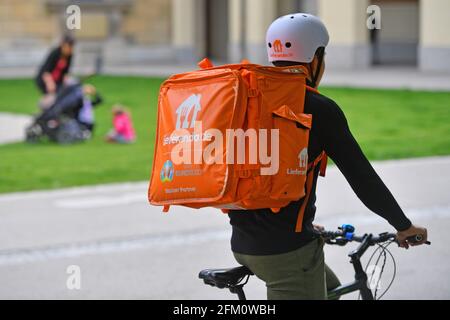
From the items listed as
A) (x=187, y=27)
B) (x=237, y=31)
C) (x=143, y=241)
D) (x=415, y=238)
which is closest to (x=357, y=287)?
(x=415, y=238)

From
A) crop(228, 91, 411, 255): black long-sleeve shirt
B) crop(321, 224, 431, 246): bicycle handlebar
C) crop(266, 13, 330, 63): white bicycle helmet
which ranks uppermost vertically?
crop(266, 13, 330, 63): white bicycle helmet

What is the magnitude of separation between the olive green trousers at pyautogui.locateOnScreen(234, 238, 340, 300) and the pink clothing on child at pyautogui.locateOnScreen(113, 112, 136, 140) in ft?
34.1

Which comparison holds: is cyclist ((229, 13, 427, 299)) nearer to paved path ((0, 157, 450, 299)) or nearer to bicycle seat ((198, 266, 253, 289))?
bicycle seat ((198, 266, 253, 289))

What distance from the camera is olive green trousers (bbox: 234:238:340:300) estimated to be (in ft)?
11.3

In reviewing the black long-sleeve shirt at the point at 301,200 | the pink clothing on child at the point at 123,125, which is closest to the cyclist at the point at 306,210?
the black long-sleeve shirt at the point at 301,200

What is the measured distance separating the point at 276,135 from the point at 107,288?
3.56 metres

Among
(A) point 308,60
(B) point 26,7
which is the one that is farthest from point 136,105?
(B) point 26,7

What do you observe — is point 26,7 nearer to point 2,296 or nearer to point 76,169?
point 76,169

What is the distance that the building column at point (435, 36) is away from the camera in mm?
27516

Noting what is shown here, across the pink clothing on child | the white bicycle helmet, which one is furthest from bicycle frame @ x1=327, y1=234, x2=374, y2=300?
the pink clothing on child

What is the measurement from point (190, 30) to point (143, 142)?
2665 cm

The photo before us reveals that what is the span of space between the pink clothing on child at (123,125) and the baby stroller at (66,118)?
0.53 m

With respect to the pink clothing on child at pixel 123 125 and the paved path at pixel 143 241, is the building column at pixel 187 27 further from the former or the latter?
the paved path at pixel 143 241

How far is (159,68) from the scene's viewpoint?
1430 inches
